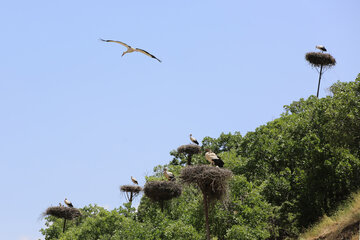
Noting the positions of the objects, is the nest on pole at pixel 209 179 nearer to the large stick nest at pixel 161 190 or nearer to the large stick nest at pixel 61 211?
the large stick nest at pixel 161 190

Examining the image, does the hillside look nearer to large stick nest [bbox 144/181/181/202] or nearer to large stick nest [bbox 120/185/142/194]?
large stick nest [bbox 144/181/181/202]

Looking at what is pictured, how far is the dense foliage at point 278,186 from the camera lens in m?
21.9

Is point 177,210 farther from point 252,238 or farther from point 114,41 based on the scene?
point 114,41

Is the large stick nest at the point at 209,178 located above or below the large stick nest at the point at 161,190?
below

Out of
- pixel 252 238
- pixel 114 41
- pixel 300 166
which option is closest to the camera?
pixel 114 41

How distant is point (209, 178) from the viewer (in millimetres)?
18562

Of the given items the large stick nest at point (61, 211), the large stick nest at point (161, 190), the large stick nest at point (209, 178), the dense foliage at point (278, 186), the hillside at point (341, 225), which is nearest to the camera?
the large stick nest at point (209, 178)

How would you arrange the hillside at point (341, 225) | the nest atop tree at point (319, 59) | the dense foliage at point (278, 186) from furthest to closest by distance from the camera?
the nest atop tree at point (319, 59)
the dense foliage at point (278, 186)
the hillside at point (341, 225)

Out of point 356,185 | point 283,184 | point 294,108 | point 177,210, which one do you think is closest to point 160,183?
point 177,210

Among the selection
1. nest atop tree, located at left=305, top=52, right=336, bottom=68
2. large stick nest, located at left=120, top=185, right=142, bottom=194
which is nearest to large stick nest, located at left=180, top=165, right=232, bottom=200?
large stick nest, located at left=120, top=185, right=142, bottom=194

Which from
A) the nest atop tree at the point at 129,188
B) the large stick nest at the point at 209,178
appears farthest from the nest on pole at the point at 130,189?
the large stick nest at the point at 209,178

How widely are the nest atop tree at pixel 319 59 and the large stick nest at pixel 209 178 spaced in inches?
886

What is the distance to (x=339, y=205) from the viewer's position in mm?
24500

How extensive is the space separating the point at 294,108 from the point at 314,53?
6.05 meters
